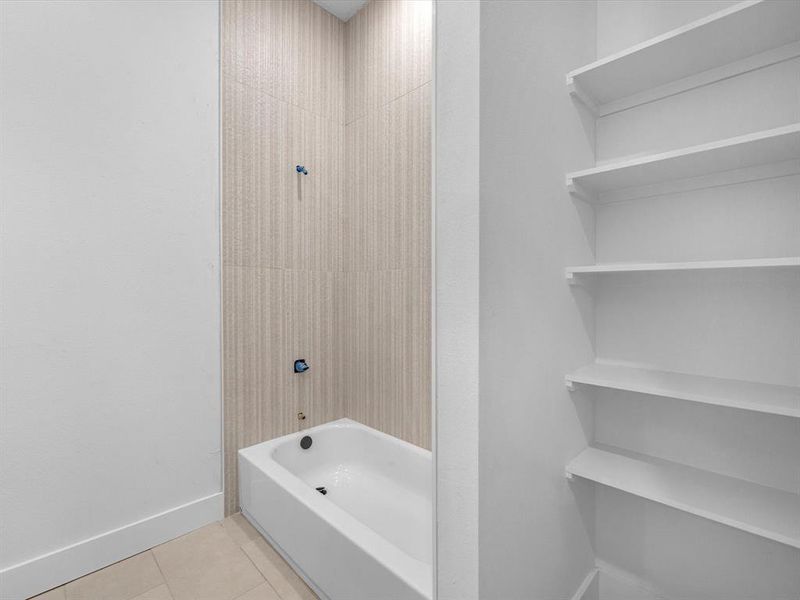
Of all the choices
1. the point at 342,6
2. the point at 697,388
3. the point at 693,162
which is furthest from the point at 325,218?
the point at 697,388

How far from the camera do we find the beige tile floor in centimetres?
148

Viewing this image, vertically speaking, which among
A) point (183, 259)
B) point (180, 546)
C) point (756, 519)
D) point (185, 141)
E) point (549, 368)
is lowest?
point (180, 546)

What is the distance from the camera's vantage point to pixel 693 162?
3.63 ft

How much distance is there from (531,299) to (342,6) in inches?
92.5

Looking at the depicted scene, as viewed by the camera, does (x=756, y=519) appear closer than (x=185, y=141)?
Yes

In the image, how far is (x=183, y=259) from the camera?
1842 mm

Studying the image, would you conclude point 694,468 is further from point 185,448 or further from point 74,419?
point 74,419

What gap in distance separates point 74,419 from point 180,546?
0.75 m

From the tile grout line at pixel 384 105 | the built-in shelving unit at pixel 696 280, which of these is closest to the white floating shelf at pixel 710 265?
the built-in shelving unit at pixel 696 280

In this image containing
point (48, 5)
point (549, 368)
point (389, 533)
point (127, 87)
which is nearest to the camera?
point (549, 368)

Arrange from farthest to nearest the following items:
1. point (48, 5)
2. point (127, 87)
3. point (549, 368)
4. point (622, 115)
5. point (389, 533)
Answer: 1. point (389, 533)
2. point (127, 87)
3. point (48, 5)
4. point (622, 115)
5. point (549, 368)

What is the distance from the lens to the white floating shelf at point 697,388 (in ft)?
3.22

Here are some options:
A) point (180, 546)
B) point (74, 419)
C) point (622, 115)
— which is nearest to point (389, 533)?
point (180, 546)

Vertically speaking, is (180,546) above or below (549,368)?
below
